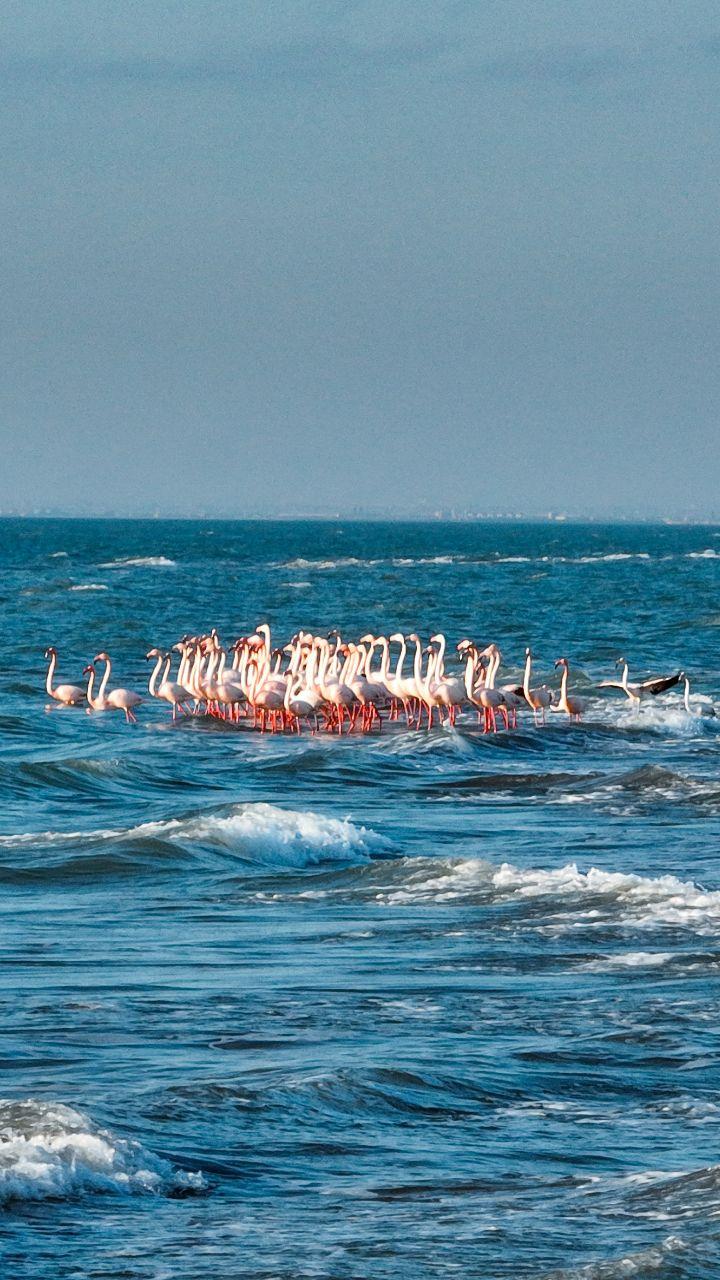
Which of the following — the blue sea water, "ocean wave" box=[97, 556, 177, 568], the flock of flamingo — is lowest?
the blue sea water

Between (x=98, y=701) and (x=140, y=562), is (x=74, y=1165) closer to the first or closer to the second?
(x=98, y=701)

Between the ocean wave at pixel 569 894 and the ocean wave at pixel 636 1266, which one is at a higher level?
the ocean wave at pixel 569 894

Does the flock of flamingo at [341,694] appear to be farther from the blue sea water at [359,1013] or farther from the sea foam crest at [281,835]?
the sea foam crest at [281,835]

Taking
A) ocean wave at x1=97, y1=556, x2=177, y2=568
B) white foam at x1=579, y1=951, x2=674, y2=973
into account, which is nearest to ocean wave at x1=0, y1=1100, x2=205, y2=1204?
white foam at x1=579, y1=951, x2=674, y2=973

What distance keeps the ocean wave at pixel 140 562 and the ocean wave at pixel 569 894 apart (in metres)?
75.2

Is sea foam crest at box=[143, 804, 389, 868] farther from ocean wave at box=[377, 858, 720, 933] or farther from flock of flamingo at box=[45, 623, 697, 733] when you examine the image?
flock of flamingo at box=[45, 623, 697, 733]

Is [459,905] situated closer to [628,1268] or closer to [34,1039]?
[34,1039]

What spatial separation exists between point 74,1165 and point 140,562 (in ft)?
283

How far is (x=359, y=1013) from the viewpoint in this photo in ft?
31.9

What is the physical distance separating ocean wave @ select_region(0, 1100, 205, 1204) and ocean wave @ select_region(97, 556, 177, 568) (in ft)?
266

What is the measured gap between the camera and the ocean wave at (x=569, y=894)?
1211 centimetres

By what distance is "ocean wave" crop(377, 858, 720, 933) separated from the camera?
39.7ft

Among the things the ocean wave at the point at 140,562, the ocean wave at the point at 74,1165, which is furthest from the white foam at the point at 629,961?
the ocean wave at the point at 140,562

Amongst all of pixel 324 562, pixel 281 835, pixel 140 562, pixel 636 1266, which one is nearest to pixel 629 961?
pixel 636 1266
